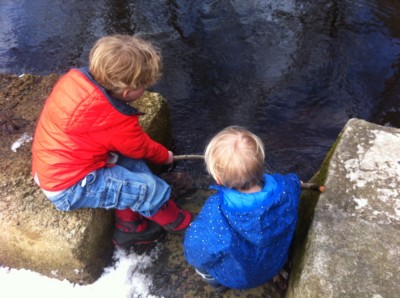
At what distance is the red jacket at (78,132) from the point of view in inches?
77.1

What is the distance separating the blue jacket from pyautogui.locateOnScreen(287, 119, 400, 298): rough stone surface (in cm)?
18

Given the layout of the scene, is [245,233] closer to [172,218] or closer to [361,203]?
[361,203]

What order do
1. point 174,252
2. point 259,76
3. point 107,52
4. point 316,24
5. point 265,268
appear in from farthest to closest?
1. point 316,24
2. point 259,76
3. point 174,252
4. point 265,268
5. point 107,52

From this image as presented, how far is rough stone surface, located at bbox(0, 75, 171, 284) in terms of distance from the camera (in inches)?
86.5

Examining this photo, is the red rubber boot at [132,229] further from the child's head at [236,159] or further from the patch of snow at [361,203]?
the patch of snow at [361,203]

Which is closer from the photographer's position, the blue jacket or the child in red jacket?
the blue jacket

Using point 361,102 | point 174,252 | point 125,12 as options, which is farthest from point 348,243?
point 125,12

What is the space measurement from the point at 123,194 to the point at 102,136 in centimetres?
38

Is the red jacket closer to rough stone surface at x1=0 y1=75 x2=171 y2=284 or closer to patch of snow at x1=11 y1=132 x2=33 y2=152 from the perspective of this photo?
Result: rough stone surface at x1=0 y1=75 x2=171 y2=284

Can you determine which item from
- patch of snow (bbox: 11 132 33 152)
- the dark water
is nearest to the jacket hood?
patch of snow (bbox: 11 132 33 152)

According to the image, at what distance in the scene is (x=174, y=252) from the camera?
8.64ft

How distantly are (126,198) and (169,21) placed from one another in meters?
3.53

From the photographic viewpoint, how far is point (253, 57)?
15.2 ft

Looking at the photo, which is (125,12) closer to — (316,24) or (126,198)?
(316,24)
